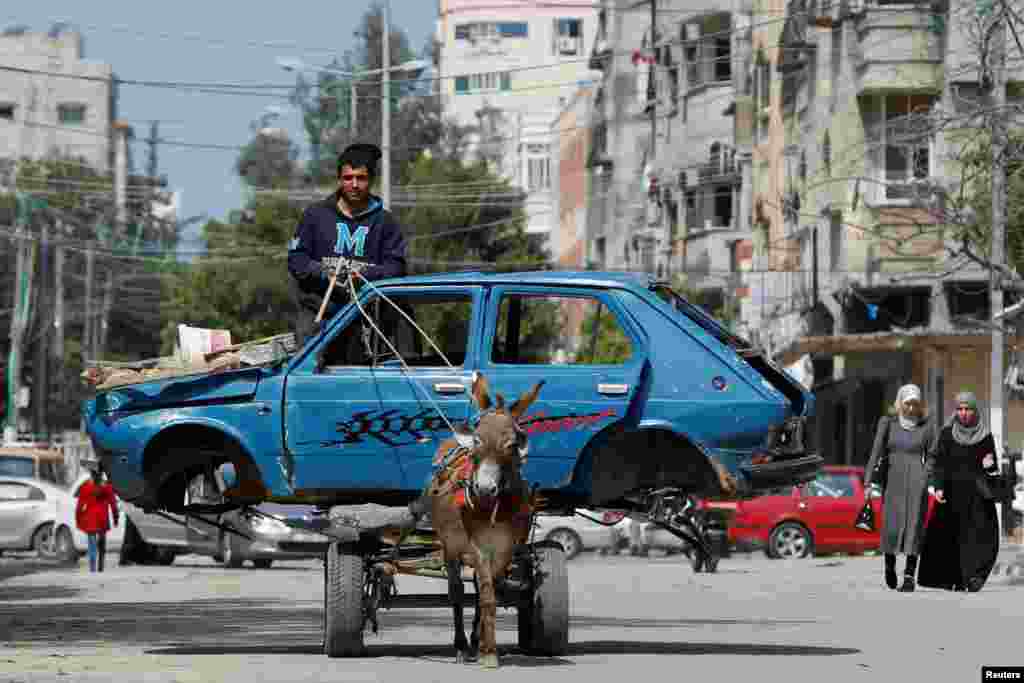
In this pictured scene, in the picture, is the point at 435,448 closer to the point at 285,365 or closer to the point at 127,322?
the point at 285,365

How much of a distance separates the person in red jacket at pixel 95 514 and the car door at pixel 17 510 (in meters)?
5.25

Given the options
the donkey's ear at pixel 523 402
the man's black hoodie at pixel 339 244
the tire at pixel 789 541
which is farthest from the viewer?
the tire at pixel 789 541

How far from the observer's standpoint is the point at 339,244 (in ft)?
51.9

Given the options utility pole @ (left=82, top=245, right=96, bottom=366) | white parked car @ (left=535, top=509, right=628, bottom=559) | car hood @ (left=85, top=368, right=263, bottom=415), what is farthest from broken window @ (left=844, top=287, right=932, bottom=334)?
utility pole @ (left=82, top=245, right=96, bottom=366)

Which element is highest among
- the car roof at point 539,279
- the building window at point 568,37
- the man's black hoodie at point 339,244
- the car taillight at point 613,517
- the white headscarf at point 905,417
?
the building window at point 568,37

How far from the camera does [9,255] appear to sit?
339 feet

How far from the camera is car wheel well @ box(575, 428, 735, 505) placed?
49.8 ft

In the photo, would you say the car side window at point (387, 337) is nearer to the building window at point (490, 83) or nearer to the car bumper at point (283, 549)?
the car bumper at point (283, 549)

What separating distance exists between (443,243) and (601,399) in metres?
70.0

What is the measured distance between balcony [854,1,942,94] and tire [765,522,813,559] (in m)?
12.5

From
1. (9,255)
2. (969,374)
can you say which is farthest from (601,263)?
(969,374)

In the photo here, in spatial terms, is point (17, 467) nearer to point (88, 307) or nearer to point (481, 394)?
point (481, 394)

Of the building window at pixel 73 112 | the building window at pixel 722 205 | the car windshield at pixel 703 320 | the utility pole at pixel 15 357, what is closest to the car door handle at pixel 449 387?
the car windshield at pixel 703 320

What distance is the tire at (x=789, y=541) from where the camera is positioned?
42.6 m
